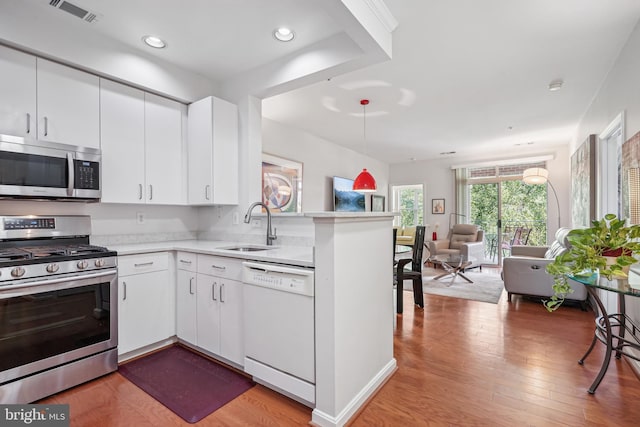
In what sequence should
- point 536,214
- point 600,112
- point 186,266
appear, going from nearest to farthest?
point 186,266 → point 600,112 → point 536,214

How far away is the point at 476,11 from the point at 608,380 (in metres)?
2.72

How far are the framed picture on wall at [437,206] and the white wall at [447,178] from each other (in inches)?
3.0

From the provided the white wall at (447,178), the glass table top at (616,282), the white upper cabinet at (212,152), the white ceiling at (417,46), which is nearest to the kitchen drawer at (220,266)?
the white upper cabinet at (212,152)

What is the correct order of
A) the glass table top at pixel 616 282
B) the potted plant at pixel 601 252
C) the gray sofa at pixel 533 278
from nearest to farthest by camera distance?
the glass table top at pixel 616 282 → the potted plant at pixel 601 252 → the gray sofa at pixel 533 278

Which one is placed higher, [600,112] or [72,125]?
[600,112]

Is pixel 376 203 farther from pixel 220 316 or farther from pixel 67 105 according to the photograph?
pixel 67 105

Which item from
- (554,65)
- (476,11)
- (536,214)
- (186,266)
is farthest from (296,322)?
(536,214)

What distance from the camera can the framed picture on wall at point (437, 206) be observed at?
7.69 m

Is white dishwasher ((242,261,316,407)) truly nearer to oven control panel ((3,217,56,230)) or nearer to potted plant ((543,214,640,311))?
potted plant ((543,214,640,311))

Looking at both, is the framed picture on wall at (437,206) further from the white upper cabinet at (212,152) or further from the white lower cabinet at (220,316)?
the white lower cabinet at (220,316)

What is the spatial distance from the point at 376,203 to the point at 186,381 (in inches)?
241

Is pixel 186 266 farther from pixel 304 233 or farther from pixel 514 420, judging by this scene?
pixel 514 420

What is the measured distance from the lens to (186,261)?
2.54 m

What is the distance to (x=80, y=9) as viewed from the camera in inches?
84.5
